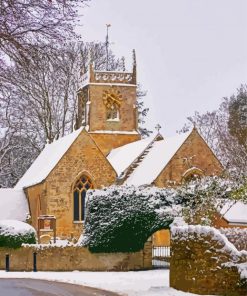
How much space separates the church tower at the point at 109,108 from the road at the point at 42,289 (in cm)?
2829

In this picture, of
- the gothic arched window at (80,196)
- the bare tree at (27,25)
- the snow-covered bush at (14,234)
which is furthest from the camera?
the gothic arched window at (80,196)

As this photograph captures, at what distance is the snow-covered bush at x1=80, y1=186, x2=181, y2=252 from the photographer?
30656 mm

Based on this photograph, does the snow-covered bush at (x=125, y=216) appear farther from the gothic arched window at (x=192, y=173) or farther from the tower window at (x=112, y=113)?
the tower window at (x=112, y=113)

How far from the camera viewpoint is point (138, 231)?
30766mm

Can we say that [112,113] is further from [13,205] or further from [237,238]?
[237,238]

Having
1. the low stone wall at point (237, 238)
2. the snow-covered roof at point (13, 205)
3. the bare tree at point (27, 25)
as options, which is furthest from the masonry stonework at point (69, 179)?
the bare tree at point (27, 25)

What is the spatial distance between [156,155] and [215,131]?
16379 mm

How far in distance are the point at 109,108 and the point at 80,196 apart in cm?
1220

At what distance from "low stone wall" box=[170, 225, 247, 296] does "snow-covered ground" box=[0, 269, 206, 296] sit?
0.46m

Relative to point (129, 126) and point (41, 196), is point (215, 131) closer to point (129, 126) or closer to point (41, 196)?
point (129, 126)

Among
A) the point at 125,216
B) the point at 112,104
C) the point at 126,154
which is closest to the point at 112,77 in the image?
the point at 112,104

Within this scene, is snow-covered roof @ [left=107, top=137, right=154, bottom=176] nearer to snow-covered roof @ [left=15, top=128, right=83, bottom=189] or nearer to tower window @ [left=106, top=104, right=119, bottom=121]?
tower window @ [left=106, top=104, right=119, bottom=121]

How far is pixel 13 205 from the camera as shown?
150ft

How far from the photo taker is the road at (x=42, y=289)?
1902cm
